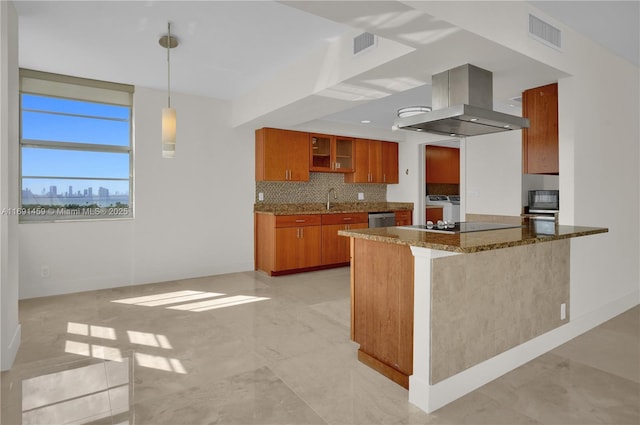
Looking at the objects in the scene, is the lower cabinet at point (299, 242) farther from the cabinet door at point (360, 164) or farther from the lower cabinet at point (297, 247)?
the cabinet door at point (360, 164)

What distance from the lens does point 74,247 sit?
14.5 feet

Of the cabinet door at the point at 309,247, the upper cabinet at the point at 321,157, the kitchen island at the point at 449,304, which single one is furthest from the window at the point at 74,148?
the kitchen island at the point at 449,304

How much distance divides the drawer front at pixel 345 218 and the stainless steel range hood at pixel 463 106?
284cm

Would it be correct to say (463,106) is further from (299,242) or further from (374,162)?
(374,162)

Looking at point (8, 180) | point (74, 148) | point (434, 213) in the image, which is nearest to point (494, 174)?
point (434, 213)

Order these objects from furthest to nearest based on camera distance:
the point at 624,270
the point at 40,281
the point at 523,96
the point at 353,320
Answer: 1. the point at 40,281
2. the point at 624,270
3. the point at 523,96
4. the point at 353,320

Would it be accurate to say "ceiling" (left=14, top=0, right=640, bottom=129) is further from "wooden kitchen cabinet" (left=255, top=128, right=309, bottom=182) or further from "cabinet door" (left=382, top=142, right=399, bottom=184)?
"cabinet door" (left=382, top=142, right=399, bottom=184)

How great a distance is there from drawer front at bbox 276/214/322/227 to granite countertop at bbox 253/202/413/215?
2.5 inches

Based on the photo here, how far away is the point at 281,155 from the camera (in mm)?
5645

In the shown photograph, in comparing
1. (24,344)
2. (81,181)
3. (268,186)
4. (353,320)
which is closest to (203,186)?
(268,186)

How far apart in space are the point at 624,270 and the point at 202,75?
4855 mm

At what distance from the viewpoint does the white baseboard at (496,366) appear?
2.03 m

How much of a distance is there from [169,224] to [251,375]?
3.19 metres

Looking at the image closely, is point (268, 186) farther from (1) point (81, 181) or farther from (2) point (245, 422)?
(2) point (245, 422)
